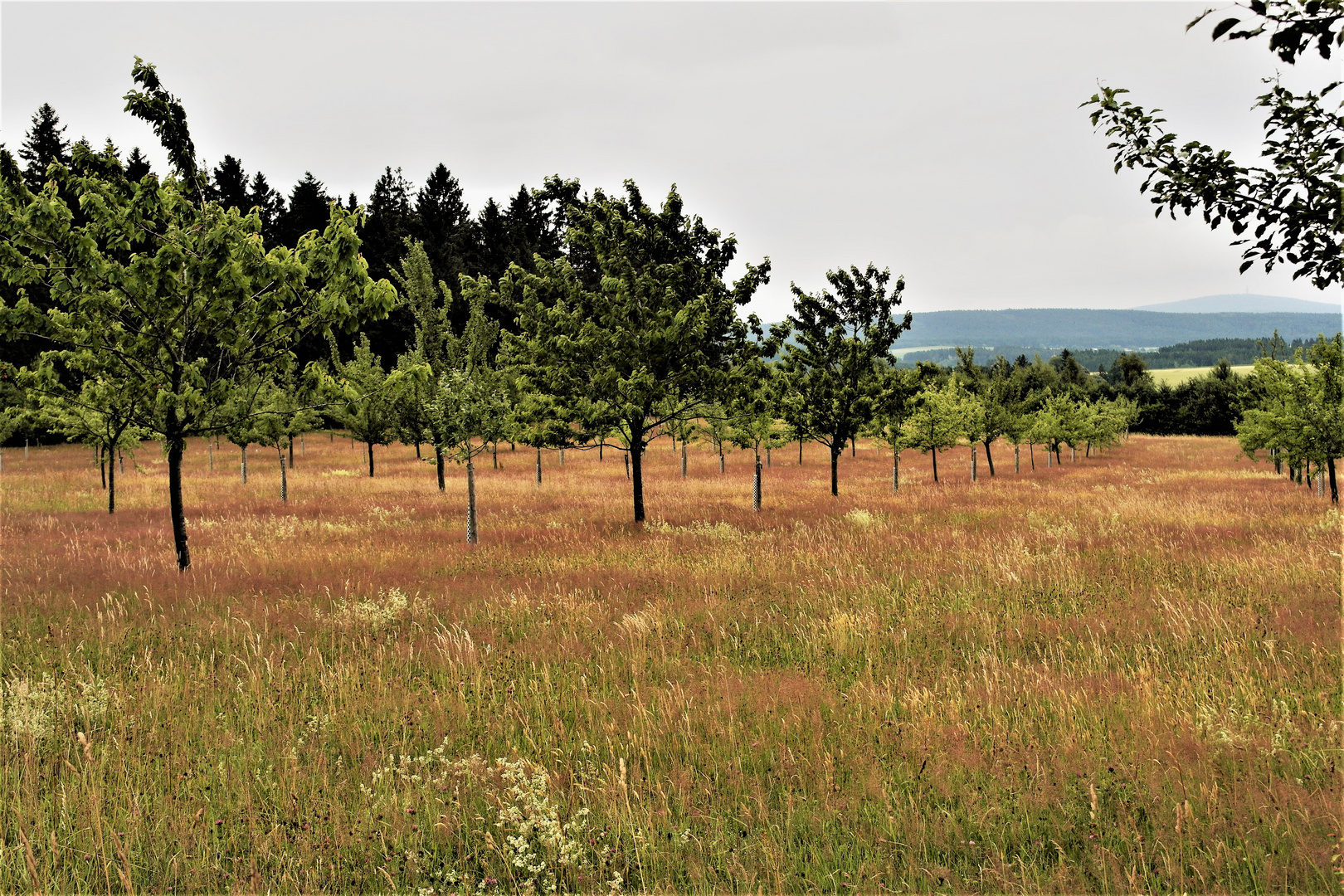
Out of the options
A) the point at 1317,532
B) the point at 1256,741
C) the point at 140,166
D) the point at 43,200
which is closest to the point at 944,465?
the point at 1317,532

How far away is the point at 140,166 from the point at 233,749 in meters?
76.0

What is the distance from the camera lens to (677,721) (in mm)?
4836

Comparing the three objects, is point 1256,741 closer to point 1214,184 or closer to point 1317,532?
point 1214,184

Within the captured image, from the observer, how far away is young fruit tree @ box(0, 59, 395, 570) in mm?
7711

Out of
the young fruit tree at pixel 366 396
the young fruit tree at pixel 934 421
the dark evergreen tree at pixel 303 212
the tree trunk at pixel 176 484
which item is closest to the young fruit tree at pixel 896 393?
the young fruit tree at pixel 934 421

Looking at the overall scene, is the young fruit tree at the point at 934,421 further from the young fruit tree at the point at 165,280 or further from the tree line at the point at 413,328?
the young fruit tree at the point at 165,280

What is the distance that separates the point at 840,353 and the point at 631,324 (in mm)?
10247

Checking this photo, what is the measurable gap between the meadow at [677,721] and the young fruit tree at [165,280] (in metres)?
3.18

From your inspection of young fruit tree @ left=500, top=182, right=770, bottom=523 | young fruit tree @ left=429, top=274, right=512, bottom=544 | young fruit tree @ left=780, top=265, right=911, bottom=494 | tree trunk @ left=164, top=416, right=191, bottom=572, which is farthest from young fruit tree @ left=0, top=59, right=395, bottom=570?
young fruit tree @ left=780, top=265, right=911, bottom=494

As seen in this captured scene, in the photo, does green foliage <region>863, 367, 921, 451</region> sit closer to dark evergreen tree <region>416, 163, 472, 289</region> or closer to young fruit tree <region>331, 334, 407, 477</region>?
young fruit tree <region>331, 334, 407, 477</region>

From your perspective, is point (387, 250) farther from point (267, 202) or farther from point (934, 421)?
point (934, 421)

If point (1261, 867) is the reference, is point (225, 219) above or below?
above

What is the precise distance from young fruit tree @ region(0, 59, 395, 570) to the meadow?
3179 mm

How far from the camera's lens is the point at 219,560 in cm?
1107
